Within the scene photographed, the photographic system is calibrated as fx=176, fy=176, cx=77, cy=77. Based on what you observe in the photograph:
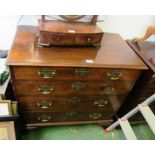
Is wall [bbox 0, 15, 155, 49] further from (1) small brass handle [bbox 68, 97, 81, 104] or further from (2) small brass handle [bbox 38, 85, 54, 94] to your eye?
(1) small brass handle [bbox 68, 97, 81, 104]

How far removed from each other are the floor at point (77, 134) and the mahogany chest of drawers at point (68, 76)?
14cm

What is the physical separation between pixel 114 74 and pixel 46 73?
0.45 m

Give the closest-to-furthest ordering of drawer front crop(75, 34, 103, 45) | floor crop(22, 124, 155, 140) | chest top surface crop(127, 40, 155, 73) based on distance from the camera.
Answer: drawer front crop(75, 34, 103, 45) → chest top surface crop(127, 40, 155, 73) → floor crop(22, 124, 155, 140)

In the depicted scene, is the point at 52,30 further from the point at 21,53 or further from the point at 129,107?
the point at 129,107

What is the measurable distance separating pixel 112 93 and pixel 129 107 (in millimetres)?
302

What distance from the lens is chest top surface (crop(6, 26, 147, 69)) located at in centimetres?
103

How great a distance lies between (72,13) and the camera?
3.88 feet

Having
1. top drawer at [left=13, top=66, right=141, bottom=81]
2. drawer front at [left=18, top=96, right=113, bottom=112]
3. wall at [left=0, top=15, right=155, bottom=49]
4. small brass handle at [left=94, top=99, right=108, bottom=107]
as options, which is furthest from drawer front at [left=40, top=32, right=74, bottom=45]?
small brass handle at [left=94, top=99, right=108, bottom=107]

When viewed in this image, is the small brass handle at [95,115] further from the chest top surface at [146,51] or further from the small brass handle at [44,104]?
the chest top surface at [146,51]

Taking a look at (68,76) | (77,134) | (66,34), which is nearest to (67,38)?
(66,34)

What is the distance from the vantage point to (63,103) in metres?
1.35
